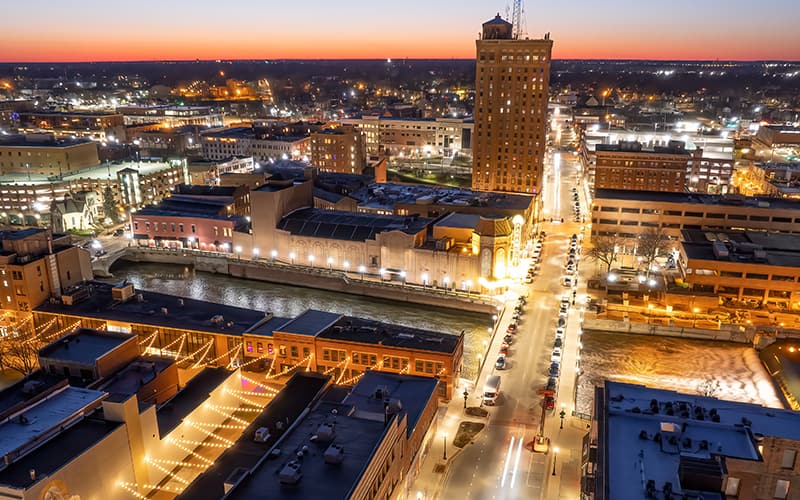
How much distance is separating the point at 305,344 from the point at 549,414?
66.9 feet

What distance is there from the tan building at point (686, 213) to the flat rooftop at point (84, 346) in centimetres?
6869

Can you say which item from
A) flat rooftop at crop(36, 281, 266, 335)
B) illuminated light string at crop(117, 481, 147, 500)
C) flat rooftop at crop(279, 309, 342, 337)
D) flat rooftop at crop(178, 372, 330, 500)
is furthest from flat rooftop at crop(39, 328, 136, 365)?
flat rooftop at crop(178, 372, 330, 500)

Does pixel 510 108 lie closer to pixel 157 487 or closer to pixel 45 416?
pixel 157 487

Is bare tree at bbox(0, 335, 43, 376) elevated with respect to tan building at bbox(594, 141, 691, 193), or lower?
lower

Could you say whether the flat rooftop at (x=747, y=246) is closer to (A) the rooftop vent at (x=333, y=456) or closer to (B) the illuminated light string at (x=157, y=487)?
(A) the rooftop vent at (x=333, y=456)

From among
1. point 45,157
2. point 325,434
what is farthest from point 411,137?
→ point 325,434

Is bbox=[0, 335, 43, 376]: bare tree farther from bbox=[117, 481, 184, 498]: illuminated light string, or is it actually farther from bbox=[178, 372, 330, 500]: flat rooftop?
bbox=[178, 372, 330, 500]: flat rooftop

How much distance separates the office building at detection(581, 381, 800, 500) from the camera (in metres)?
26.7

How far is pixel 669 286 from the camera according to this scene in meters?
71.0

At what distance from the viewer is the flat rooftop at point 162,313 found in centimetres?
5369

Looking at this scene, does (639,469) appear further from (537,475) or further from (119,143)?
(119,143)

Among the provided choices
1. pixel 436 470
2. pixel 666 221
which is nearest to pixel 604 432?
pixel 436 470

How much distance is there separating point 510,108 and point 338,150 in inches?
1726

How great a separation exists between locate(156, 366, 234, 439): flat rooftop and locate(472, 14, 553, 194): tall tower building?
76443mm
